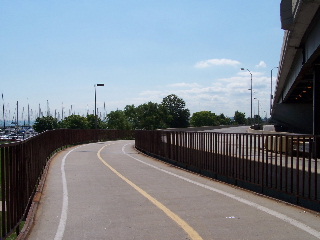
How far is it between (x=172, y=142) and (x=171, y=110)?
528 feet

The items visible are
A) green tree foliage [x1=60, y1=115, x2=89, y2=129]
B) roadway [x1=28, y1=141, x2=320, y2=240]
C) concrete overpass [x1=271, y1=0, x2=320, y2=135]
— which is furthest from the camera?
green tree foliage [x1=60, y1=115, x2=89, y2=129]

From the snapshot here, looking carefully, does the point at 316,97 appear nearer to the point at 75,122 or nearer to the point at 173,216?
the point at 173,216

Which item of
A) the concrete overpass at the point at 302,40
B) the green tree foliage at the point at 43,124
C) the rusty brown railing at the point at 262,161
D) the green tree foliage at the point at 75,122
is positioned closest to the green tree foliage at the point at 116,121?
the green tree foliage at the point at 75,122

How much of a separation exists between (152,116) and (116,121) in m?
20.6

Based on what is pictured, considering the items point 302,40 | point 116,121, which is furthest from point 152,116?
point 302,40

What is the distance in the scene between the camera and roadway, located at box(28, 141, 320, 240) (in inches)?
293

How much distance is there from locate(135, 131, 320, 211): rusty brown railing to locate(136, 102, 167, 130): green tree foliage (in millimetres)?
142487

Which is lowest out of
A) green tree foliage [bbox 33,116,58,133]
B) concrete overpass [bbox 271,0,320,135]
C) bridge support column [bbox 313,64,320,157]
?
green tree foliage [bbox 33,116,58,133]

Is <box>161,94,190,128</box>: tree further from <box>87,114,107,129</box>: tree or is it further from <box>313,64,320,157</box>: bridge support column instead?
<box>313,64,320,157</box>: bridge support column

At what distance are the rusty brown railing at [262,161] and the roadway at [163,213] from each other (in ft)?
1.35

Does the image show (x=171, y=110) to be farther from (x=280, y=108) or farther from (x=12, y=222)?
(x=12, y=222)

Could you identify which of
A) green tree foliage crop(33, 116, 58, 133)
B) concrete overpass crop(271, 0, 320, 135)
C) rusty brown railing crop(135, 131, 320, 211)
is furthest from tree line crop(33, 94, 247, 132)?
rusty brown railing crop(135, 131, 320, 211)

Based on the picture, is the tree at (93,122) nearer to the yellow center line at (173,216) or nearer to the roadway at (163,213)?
the roadway at (163,213)

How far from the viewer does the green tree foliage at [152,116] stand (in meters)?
162
